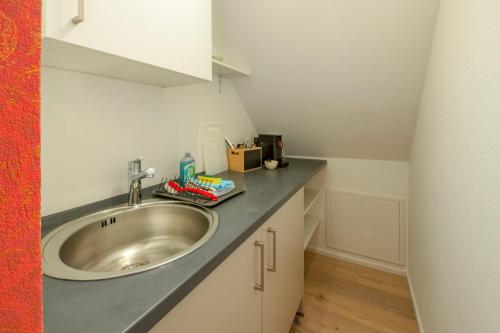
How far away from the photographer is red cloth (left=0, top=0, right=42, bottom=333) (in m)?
0.24

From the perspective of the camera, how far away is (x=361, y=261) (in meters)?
2.22

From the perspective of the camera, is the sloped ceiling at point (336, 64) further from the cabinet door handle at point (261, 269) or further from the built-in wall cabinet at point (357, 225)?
the cabinet door handle at point (261, 269)

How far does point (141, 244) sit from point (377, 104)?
167 cm

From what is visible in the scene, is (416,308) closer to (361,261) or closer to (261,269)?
(361,261)

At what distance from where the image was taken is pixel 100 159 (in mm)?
1033

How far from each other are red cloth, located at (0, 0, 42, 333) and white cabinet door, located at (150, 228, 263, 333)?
29cm

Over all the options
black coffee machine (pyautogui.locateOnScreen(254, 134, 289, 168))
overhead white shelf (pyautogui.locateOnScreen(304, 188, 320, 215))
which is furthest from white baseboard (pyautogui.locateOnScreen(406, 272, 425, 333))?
Answer: black coffee machine (pyautogui.locateOnScreen(254, 134, 289, 168))

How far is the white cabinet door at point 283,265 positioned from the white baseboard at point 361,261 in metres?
0.92

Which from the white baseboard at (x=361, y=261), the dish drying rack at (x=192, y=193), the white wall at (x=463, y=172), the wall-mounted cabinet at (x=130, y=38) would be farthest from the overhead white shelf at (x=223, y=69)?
the white baseboard at (x=361, y=261)

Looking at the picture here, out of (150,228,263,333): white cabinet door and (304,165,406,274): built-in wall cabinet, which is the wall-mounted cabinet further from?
(304,165,406,274): built-in wall cabinet

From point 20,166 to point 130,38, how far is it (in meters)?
0.62

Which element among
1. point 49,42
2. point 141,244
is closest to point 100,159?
point 141,244

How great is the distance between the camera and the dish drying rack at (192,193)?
1.05m

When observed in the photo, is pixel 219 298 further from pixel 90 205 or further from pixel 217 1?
pixel 217 1
